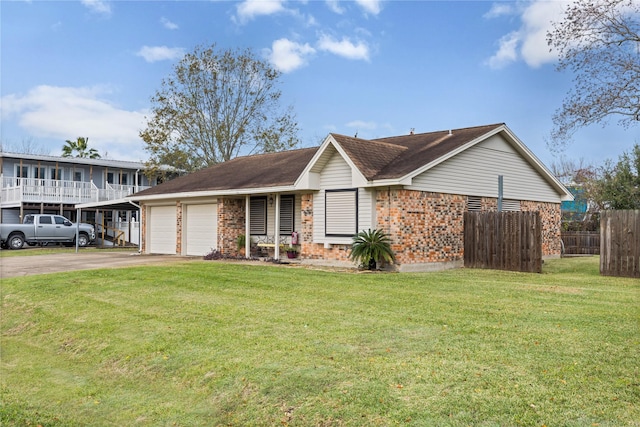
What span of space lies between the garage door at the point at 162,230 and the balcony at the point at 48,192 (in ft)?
37.1

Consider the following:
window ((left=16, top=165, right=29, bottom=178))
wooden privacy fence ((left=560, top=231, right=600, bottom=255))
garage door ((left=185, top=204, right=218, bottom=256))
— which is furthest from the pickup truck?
wooden privacy fence ((left=560, top=231, right=600, bottom=255))

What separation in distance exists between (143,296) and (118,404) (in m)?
5.38

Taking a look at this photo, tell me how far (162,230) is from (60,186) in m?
12.9

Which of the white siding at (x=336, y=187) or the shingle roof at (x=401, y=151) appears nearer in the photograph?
the shingle roof at (x=401, y=151)

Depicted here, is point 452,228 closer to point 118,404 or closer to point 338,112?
point 118,404

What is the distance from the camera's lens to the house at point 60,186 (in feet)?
109

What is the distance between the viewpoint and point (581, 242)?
88.3 feet

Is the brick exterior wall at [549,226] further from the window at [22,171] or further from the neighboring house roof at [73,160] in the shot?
the window at [22,171]

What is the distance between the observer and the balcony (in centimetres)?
3303

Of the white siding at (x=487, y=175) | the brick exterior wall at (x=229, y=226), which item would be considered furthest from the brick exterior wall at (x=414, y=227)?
the brick exterior wall at (x=229, y=226)

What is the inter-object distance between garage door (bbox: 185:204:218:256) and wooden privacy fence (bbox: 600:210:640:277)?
13782 mm

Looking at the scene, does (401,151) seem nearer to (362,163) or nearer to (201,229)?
(362,163)

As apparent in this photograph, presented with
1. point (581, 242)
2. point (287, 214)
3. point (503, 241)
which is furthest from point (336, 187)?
point (581, 242)

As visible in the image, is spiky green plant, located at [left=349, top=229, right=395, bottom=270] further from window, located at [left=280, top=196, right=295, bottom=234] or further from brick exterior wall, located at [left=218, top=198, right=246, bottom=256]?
brick exterior wall, located at [left=218, top=198, right=246, bottom=256]
